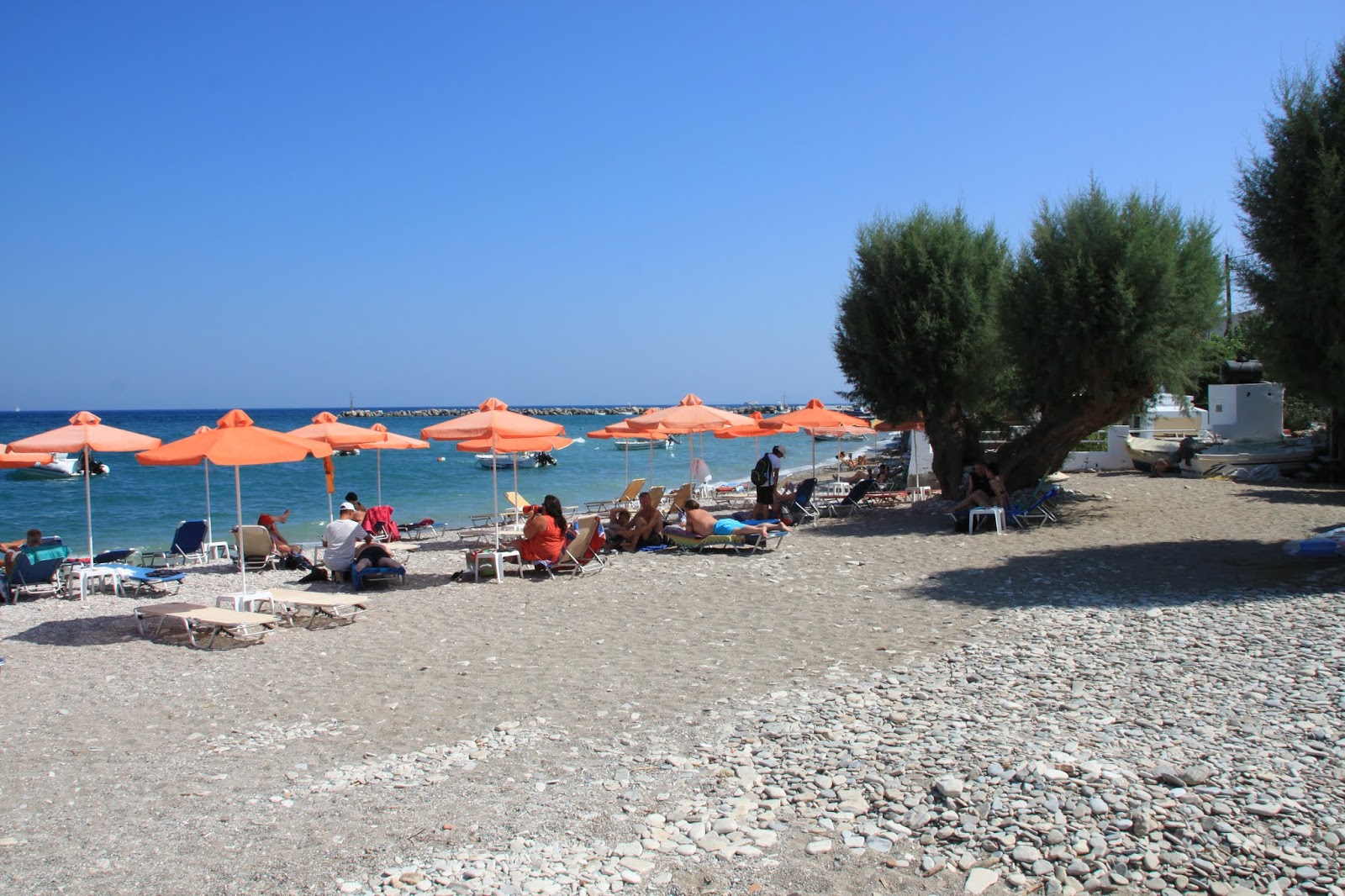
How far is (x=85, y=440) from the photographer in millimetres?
11023

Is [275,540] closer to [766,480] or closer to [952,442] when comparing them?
[766,480]

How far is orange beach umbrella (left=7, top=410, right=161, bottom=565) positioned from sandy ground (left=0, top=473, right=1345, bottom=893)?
186 centimetres

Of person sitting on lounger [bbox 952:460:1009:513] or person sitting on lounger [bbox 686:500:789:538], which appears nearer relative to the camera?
person sitting on lounger [bbox 686:500:789:538]

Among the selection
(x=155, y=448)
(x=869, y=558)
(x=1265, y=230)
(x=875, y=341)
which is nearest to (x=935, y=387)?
(x=875, y=341)

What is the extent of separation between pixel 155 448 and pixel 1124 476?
18822mm

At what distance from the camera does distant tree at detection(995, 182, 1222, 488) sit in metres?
12.9

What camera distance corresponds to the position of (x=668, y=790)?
4.70 meters

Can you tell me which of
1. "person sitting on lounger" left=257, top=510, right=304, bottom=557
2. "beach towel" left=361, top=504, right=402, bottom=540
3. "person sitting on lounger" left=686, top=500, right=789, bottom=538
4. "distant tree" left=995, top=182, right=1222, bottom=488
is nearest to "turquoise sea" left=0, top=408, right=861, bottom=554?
"beach towel" left=361, top=504, right=402, bottom=540

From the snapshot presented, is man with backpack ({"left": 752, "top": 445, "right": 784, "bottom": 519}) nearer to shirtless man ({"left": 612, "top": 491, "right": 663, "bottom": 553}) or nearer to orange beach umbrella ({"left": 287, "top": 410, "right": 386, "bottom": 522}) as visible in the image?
shirtless man ({"left": 612, "top": 491, "right": 663, "bottom": 553})

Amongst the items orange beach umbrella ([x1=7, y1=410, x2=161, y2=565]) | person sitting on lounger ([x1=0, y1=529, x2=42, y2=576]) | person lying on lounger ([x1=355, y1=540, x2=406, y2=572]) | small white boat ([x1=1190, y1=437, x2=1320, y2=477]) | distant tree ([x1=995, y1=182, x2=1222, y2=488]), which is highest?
distant tree ([x1=995, y1=182, x2=1222, y2=488])

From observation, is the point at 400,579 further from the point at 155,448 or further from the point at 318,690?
the point at 318,690

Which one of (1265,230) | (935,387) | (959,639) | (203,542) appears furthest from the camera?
(935,387)

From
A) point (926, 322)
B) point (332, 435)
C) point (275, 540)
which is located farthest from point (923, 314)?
point (275, 540)

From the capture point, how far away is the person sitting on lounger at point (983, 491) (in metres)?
13.7
